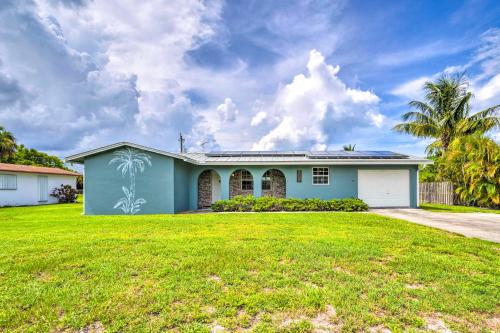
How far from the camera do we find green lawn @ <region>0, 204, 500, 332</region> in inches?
106

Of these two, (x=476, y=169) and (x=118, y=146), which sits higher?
(x=118, y=146)

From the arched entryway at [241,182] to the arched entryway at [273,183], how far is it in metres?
0.89

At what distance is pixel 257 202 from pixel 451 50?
13207mm

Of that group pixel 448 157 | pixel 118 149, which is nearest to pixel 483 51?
pixel 448 157

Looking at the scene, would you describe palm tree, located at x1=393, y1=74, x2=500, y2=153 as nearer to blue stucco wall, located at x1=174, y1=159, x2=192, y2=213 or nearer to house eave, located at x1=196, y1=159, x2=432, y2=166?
house eave, located at x1=196, y1=159, x2=432, y2=166

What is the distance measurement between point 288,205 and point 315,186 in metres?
2.48

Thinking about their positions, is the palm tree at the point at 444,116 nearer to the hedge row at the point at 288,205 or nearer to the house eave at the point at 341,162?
the house eave at the point at 341,162

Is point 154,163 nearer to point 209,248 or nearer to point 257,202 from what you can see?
point 257,202

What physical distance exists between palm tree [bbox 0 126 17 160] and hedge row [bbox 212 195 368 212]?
86.6 feet

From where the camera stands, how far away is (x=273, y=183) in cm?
1579

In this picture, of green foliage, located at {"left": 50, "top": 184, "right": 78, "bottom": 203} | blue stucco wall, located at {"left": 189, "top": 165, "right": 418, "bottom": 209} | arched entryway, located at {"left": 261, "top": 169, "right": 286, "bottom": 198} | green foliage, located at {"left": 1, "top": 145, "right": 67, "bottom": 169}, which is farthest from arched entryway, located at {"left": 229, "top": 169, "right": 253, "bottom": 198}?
green foliage, located at {"left": 1, "top": 145, "right": 67, "bottom": 169}

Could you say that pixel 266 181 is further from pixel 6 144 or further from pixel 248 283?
pixel 6 144

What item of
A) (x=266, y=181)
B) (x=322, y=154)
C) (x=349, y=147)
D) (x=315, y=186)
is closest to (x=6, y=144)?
(x=266, y=181)

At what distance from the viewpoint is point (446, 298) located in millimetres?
3178
